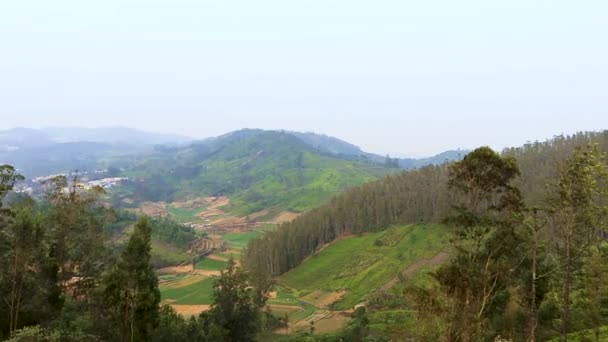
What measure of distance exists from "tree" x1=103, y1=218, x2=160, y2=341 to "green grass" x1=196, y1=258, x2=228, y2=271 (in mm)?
113091

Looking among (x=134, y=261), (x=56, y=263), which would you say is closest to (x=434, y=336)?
(x=134, y=261)

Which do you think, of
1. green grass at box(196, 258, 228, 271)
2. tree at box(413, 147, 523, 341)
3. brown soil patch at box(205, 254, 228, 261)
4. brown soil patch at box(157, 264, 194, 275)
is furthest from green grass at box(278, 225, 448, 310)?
tree at box(413, 147, 523, 341)

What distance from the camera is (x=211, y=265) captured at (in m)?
158

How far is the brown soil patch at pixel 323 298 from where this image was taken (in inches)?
4491

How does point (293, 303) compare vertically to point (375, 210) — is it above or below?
below

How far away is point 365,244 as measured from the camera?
144 m

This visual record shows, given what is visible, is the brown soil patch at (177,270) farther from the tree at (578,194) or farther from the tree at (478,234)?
the tree at (578,194)

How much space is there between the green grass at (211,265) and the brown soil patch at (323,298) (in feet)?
137

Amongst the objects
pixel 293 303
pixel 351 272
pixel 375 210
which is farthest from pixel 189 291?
pixel 375 210

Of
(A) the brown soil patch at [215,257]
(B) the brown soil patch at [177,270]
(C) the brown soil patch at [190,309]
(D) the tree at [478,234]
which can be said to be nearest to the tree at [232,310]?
(D) the tree at [478,234]

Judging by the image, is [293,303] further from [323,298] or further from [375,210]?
[375,210]

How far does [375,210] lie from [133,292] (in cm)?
12320

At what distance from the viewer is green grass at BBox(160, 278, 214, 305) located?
380 ft

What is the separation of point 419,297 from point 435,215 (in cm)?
12275
